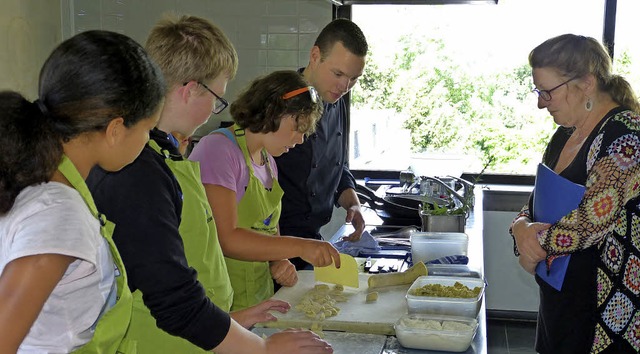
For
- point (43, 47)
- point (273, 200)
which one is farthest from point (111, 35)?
point (43, 47)

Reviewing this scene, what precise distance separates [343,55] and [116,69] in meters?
1.70

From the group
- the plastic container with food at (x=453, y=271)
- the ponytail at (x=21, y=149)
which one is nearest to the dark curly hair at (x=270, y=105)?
the plastic container with food at (x=453, y=271)

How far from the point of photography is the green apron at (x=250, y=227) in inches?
85.8

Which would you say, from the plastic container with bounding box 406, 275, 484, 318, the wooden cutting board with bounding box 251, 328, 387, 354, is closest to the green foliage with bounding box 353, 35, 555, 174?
the plastic container with bounding box 406, 275, 484, 318

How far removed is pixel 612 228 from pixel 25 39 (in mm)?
3033

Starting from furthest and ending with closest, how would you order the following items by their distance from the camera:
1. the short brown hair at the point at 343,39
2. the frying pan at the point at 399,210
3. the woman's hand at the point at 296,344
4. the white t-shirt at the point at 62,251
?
the frying pan at the point at 399,210 → the short brown hair at the point at 343,39 → the woman's hand at the point at 296,344 → the white t-shirt at the point at 62,251

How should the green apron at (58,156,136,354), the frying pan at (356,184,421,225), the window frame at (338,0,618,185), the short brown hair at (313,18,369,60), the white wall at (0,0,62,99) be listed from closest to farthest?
the green apron at (58,156,136,354)
the short brown hair at (313,18,369,60)
the frying pan at (356,184,421,225)
the white wall at (0,0,62,99)
the window frame at (338,0,618,185)

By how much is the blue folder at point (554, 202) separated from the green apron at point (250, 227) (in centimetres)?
80

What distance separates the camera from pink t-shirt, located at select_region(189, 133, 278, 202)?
2023mm

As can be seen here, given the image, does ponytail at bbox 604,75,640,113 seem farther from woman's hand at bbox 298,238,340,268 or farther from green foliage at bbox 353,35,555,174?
green foliage at bbox 353,35,555,174

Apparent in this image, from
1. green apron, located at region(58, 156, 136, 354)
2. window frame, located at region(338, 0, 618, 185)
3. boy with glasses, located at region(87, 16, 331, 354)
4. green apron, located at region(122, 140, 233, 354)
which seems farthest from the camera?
window frame, located at region(338, 0, 618, 185)

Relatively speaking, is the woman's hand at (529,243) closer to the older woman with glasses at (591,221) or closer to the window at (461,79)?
the older woman with glasses at (591,221)

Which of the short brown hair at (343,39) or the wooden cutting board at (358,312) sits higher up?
the short brown hair at (343,39)

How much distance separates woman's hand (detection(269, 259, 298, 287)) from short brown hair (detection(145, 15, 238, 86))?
71cm
